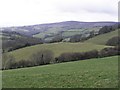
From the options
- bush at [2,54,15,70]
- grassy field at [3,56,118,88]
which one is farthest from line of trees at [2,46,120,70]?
grassy field at [3,56,118,88]

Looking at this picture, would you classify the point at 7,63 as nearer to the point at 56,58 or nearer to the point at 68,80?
the point at 56,58

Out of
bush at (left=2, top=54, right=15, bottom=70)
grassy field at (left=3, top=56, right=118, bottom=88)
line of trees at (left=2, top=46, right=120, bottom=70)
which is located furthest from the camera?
bush at (left=2, top=54, right=15, bottom=70)

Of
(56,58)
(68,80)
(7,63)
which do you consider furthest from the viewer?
(56,58)

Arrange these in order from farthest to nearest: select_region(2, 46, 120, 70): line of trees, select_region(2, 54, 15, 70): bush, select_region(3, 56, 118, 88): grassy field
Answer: select_region(2, 54, 15, 70): bush, select_region(2, 46, 120, 70): line of trees, select_region(3, 56, 118, 88): grassy field

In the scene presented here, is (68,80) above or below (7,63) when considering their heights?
above

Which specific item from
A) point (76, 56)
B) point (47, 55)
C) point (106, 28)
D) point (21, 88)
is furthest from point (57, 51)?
point (21, 88)

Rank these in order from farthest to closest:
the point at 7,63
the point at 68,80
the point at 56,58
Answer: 1. the point at 56,58
2. the point at 7,63
3. the point at 68,80

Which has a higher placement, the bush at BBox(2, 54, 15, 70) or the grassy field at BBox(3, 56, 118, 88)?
the grassy field at BBox(3, 56, 118, 88)

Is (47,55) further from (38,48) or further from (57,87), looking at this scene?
(57,87)

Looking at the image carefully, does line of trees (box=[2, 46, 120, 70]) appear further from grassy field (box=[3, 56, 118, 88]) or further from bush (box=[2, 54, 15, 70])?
grassy field (box=[3, 56, 118, 88])

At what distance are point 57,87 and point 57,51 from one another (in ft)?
254

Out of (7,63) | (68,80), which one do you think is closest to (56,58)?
(7,63)

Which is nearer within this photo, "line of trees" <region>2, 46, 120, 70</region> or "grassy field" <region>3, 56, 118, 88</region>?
"grassy field" <region>3, 56, 118, 88</region>

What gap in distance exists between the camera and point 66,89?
15.2m
